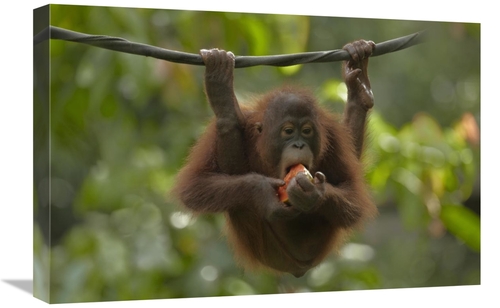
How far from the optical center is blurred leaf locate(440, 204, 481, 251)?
22.3 ft

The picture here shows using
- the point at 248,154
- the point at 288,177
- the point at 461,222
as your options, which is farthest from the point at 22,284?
the point at 461,222

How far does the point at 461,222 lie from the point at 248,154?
6.67 feet

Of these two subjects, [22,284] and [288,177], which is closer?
[288,177]

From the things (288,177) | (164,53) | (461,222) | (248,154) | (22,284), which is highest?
(164,53)

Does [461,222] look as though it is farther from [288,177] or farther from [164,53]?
[164,53]

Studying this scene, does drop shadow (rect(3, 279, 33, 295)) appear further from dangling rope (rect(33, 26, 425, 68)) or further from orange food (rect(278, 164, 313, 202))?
orange food (rect(278, 164, 313, 202))

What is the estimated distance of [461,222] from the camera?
22.2ft

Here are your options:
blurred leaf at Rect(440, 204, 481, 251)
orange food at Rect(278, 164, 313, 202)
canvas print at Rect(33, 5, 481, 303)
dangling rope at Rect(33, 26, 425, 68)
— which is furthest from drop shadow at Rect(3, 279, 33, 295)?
blurred leaf at Rect(440, 204, 481, 251)

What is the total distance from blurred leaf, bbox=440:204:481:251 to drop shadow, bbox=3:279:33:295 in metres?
3.13

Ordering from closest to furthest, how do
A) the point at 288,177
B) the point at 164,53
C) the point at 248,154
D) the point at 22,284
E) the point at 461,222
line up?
1. the point at 164,53
2. the point at 288,177
3. the point at 248,154
4. the point at 22,284
5. the point at 461,222

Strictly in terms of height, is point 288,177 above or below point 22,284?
above

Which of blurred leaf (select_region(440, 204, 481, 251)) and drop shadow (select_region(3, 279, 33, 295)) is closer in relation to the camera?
drop shadow (select_region(3, 279, 33, 295))

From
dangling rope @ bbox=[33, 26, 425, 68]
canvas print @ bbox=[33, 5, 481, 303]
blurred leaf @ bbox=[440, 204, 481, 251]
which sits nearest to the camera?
dangling rope @ bbox=[33, 26, 425, 68]

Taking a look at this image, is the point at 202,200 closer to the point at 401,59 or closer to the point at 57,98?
the point at 57,98
